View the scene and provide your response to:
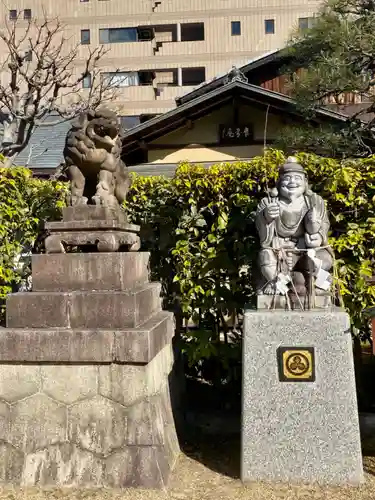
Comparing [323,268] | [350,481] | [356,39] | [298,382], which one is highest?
[356,39]

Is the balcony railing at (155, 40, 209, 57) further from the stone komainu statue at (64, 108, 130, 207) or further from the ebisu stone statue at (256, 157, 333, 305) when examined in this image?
the ebisu stone statue at (256, 157, 333, 305)

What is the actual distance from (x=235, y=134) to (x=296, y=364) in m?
7.99

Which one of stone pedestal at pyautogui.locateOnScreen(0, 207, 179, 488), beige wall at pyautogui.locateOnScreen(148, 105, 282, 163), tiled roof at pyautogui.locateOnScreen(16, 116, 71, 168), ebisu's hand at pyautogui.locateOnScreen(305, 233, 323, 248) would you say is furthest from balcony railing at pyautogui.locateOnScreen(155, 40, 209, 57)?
stone pedestal at pyautogui.locateOnScreen(0, 207, 179, 488)

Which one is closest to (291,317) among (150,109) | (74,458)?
(74,458)

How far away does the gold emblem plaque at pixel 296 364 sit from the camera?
345cm

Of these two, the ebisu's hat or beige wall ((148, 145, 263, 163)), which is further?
beige wall ((148, 145, 263, 163))

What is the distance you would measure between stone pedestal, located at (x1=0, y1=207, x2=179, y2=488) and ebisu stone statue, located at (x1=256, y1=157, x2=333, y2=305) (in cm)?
106

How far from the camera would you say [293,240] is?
3752 millimetres

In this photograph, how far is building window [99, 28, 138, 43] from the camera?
30.6 meters

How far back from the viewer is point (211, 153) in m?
10.8

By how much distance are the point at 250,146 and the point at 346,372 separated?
7.97 meters

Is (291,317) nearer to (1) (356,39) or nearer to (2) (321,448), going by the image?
(2) (321,448)

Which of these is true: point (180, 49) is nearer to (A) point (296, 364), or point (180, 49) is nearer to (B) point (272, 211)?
(B) point (272, 211)

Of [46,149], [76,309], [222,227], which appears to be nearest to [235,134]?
[46,149]
